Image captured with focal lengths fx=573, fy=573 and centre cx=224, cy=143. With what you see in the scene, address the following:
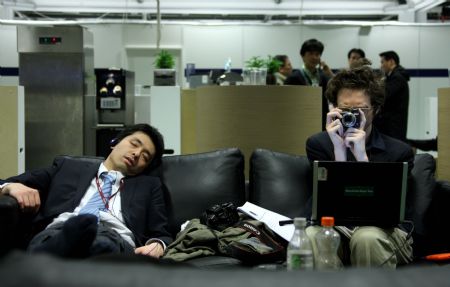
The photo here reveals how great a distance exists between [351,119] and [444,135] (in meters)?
1.07

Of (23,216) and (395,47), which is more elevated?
(395,47)

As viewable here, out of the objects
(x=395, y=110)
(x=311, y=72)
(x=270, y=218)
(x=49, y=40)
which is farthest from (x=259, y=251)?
(x=49, y=40)

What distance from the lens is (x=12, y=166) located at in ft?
15.2

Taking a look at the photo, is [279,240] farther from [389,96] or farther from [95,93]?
[95,93]

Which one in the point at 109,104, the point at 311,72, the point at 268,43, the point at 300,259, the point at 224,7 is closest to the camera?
the point at 300,259

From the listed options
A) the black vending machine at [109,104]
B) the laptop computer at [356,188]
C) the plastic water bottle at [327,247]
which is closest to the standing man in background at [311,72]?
the black vending machine at [109,104]

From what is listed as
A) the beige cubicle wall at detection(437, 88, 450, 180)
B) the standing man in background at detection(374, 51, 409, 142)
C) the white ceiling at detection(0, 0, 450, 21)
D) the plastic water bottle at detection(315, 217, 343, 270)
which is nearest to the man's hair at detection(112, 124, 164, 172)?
the plastic water bottle at detection(315, 217, 343, 270)

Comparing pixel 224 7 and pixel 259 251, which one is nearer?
pixel 259 251

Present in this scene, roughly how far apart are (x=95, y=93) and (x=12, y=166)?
241 centimetres

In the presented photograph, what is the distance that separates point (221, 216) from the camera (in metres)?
2.82

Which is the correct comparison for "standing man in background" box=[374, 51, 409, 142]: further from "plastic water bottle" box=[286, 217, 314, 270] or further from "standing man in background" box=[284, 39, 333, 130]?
"plastic water bottle" box=[286, 217, 314, 270]

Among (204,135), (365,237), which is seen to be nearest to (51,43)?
(204,135)

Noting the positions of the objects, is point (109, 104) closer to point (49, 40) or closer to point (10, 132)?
point (49, 40)

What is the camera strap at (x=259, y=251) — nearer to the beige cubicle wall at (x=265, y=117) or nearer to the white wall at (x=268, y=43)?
the beige cubicle wall at (x=265, y=117)
